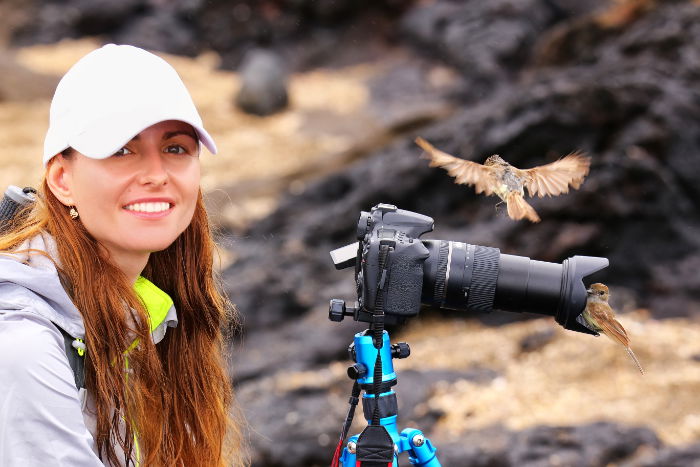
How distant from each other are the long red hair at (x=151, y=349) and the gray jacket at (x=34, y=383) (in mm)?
104

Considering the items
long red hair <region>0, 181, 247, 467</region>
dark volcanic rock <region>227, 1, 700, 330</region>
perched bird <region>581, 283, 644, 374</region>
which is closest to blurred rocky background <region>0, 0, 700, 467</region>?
dark volcanic rock <region>227, 1, 700, 330</region>

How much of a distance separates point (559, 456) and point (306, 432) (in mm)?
1105

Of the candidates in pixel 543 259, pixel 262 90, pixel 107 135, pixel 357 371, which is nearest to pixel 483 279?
pixel 357 371

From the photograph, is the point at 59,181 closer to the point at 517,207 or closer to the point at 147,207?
the point at 147,207

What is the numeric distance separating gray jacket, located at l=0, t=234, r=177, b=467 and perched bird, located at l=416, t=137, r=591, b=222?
2.84 ft

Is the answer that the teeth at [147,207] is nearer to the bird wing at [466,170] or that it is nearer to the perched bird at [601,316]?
the bird wing at [466,170]

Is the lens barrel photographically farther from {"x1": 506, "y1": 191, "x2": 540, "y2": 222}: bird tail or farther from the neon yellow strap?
the neon yellow strap

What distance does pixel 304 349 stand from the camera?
479 cm

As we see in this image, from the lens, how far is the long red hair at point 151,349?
1.40m

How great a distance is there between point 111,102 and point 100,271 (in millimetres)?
300

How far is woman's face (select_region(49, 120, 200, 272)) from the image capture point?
1377 mm

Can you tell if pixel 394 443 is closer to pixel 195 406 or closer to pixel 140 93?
pixel 195 406

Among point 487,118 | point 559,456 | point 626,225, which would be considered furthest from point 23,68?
point 559,456

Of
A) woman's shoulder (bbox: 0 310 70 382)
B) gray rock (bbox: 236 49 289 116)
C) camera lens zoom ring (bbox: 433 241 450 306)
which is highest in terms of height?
woman's shoulder (bbox: 0 310 70 382)
